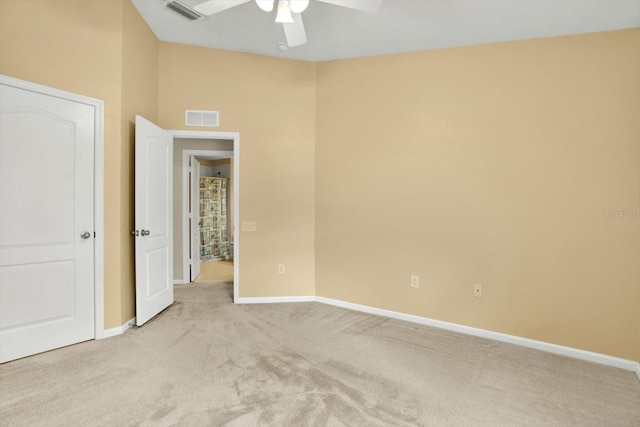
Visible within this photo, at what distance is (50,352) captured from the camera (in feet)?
8.46

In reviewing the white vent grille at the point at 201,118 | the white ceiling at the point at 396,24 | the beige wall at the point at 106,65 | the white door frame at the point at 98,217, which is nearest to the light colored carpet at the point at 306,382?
the white door frame at the point at 98,217

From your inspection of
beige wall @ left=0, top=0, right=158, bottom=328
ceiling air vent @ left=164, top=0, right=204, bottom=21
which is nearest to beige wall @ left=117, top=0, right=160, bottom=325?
beige wall @ left=0, top=0, right=158, bottom=328

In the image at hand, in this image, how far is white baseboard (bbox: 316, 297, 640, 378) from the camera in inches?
101

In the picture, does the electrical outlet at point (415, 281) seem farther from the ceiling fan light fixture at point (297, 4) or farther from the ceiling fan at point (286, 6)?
the ceiling fan light fixture at point (297, 4)

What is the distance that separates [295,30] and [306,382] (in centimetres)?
263

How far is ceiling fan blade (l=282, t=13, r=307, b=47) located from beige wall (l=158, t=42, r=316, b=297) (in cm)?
135

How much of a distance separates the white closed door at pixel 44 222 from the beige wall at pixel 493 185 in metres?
2.45

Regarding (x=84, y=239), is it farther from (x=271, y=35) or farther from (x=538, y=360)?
(x=538, y=360)

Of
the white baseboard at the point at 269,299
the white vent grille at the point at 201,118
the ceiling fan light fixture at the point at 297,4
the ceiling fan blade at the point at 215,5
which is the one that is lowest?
the white baseboard at the point at 269,299

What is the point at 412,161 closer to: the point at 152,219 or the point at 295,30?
the point at 295,30

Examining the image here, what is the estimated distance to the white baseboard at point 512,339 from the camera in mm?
2564

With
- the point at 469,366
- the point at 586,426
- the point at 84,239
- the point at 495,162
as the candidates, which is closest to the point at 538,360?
the point at 469,366

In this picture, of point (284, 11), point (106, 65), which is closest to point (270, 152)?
point (106, 65)

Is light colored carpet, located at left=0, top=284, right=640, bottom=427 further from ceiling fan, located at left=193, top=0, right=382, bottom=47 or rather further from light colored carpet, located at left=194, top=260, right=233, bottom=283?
ceiling fan, located at left=193, top=0, right=382, bottom=47
